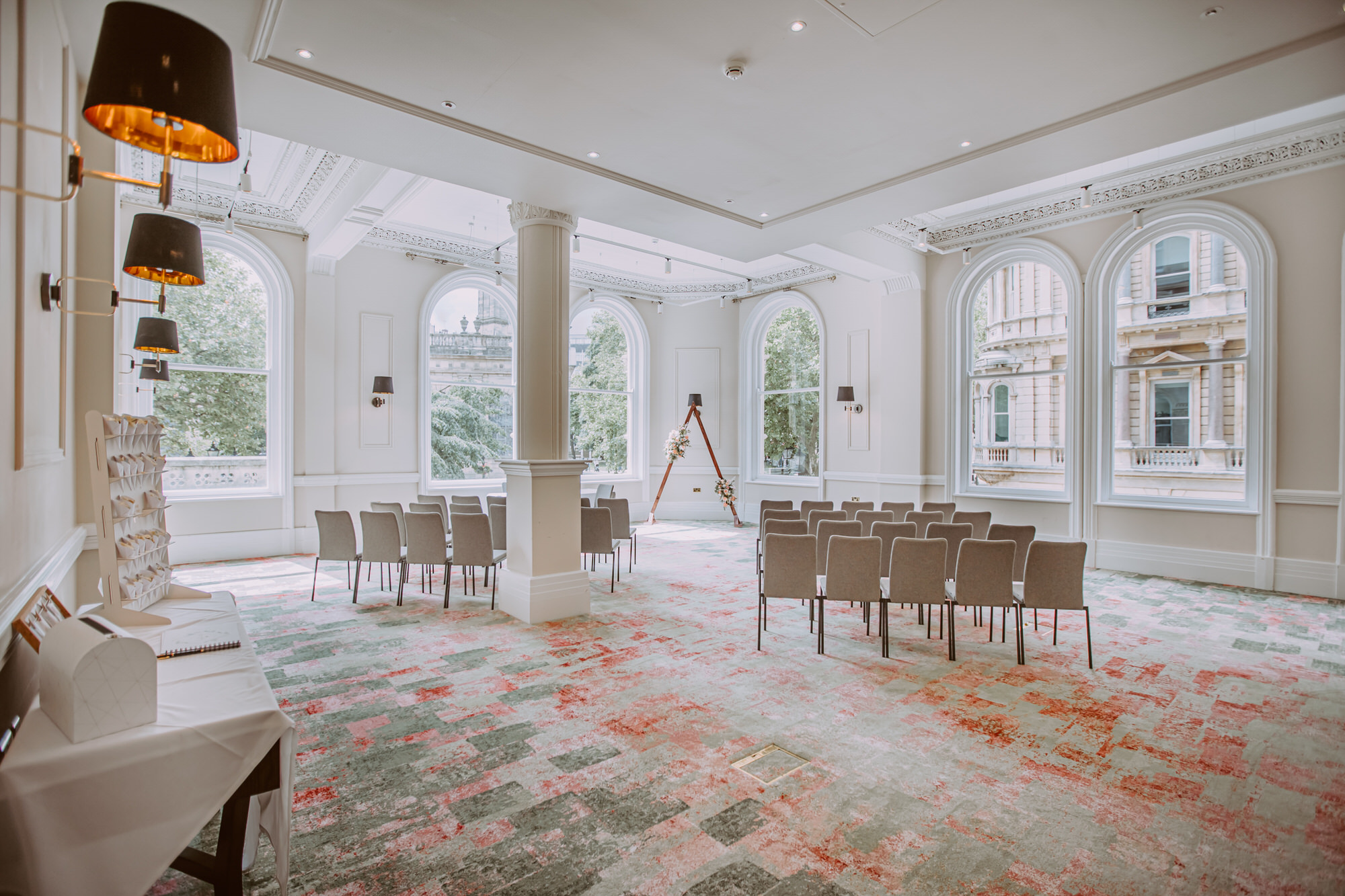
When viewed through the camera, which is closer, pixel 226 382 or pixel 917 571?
pixel 917 571

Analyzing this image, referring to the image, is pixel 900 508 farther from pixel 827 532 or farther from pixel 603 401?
pixel 603 401

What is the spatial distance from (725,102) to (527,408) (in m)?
2.73

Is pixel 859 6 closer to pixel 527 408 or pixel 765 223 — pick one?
pixel 765 223

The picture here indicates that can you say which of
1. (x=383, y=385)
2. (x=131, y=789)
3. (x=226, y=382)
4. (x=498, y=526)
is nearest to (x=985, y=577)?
(x=498, y=526)

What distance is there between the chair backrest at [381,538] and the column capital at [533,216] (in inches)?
108

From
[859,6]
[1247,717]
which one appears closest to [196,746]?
[859,6]

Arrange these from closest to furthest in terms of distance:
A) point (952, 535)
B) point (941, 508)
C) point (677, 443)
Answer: point (952, 535) → point (941, 508) → point (677, 443)

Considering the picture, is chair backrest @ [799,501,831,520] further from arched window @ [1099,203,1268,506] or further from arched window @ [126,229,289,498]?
arched window @ [126,229,289,498]

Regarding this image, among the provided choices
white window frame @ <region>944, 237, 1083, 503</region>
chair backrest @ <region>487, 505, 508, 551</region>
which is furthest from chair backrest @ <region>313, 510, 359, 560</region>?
white window frame @ <region>944, 237, 1083, 503</region>

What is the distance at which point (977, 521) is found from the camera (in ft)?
18.7

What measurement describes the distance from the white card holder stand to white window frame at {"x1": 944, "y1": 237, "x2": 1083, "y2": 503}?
797 cm

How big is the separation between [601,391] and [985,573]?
7706 millimetres

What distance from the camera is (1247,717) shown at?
330cm

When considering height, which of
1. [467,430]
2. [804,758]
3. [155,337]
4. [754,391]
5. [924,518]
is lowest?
[804,758]
